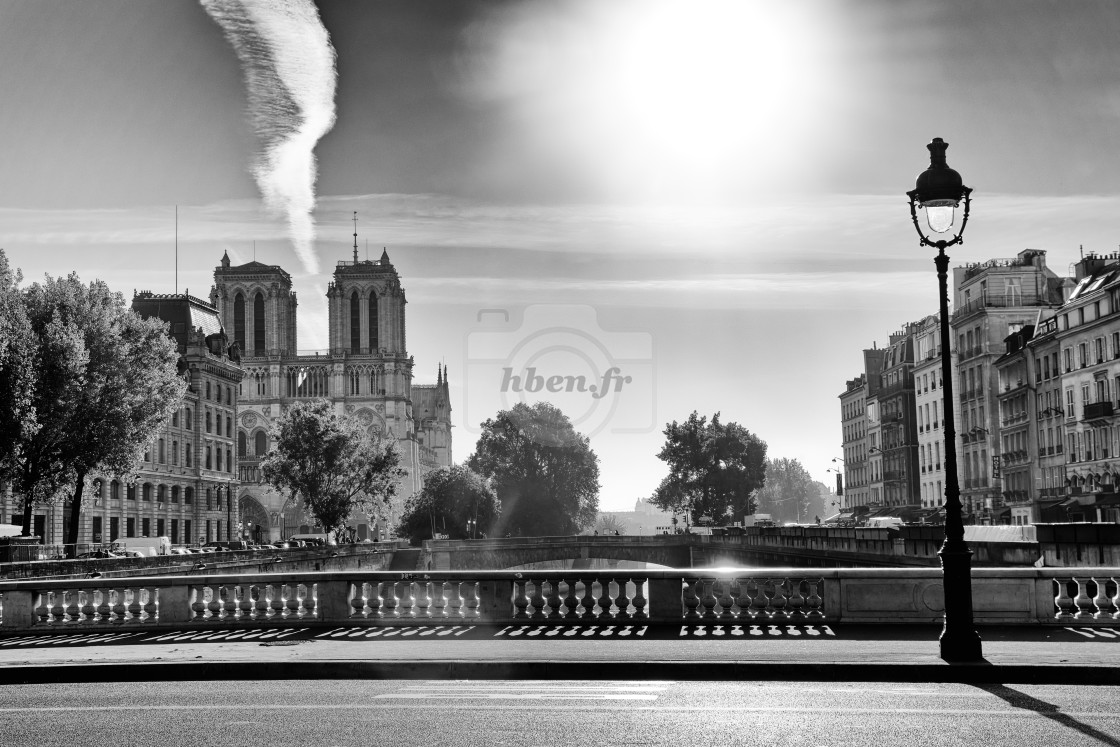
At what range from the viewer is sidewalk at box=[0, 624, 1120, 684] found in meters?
15.2

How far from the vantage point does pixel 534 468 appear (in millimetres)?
149500

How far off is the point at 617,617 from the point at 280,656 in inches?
222

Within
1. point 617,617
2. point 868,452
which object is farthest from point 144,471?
point 617,617

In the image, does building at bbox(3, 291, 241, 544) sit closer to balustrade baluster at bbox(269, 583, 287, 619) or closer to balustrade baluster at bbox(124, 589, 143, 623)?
balustrade baluster at bbox(124, 589, 143, 623)

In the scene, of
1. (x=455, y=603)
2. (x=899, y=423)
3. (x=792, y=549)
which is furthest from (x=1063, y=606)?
(x=899, y=423)

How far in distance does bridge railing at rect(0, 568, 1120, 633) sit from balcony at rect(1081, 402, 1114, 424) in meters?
53.9

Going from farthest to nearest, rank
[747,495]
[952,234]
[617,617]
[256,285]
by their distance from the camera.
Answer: [256,285] < [747,495] < [617,617] < [952,234]

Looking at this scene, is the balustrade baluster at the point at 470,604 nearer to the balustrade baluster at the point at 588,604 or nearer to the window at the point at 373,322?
the balustrade baluster at the point at 588,604

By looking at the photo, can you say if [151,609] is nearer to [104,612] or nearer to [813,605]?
[104,612]

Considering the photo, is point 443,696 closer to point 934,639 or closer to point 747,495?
point 934,639

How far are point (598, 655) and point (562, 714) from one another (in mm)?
3882

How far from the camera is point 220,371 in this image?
115 meters

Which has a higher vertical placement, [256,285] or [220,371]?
[256,285]

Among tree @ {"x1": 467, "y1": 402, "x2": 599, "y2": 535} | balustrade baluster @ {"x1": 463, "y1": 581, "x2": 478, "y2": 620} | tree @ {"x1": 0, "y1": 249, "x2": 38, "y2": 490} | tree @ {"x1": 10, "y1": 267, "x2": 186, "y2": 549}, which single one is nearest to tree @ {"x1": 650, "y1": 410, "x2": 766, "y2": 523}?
tree @ {"x1": 467, "y1": 402, "x2": 599, "y2": 535}
